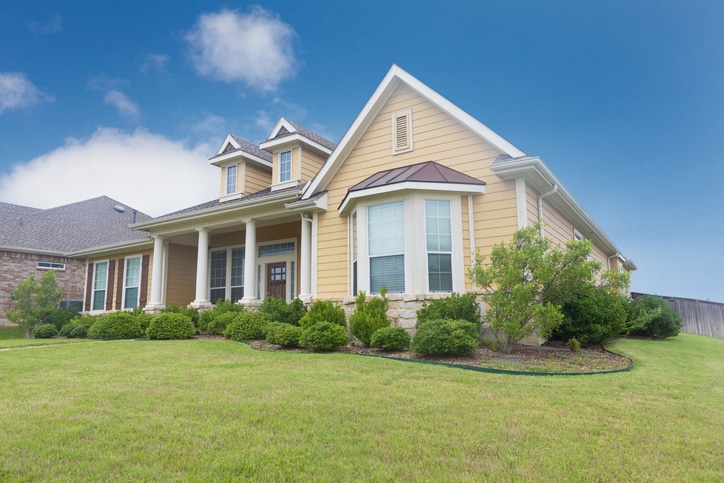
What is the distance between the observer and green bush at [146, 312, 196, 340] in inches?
455

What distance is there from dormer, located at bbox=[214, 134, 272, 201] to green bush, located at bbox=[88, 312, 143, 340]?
597 centimetres

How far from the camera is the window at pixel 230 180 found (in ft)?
56.9

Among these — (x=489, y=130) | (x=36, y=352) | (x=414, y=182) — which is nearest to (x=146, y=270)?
(x=36, y=352)

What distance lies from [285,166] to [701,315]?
17.6 m

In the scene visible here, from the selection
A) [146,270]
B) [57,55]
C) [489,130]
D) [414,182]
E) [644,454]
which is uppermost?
[57,55]

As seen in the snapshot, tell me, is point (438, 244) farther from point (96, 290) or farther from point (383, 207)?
point (96, 290)

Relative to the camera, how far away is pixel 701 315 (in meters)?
18.1

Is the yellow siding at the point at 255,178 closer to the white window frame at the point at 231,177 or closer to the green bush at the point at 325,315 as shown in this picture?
the white window frame at the point at 231,177

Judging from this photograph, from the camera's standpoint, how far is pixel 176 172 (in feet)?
66.5

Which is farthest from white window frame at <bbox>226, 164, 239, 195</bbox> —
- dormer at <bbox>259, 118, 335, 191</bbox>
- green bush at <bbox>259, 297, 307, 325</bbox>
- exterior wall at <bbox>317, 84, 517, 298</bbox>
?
green bush at <bbox>259, 297, 307, 325</bbox>

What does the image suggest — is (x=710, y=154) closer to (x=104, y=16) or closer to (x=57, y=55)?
(x=104, y=16)

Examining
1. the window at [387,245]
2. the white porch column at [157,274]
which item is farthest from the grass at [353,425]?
the white porch column at [157,274]

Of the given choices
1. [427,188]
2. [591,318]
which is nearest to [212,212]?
[427,188]

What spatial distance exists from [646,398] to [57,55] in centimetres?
1799
